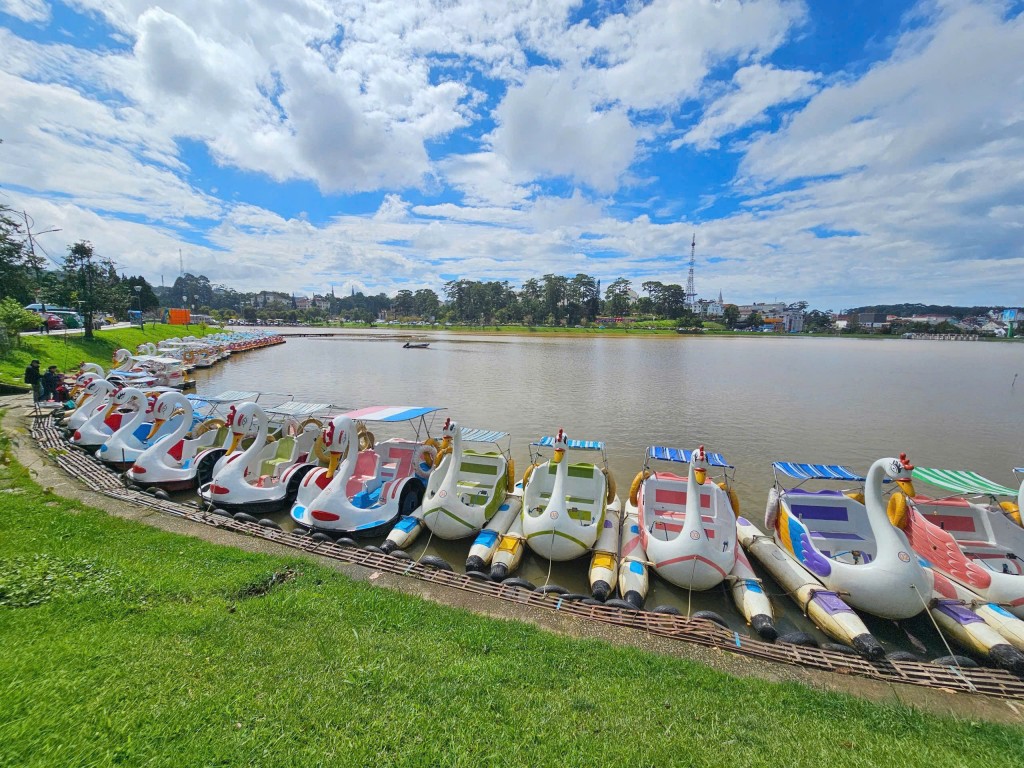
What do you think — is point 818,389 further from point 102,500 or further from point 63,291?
point 63,291

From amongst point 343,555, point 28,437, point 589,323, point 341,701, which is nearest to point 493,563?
point 343,555

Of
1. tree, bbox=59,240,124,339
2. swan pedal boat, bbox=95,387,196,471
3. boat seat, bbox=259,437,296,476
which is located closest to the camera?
boat seat, bbox=259,437,296,476

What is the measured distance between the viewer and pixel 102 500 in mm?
9062

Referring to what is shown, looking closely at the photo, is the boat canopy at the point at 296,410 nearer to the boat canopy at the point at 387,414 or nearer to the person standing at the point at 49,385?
the boat canopy at the point at 387,414

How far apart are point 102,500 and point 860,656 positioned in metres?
13.6

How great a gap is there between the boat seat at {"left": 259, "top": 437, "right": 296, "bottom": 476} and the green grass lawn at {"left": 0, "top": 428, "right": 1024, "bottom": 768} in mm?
5685

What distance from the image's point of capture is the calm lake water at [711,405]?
643 inches

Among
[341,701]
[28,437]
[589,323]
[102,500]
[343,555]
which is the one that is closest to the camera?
[341,701]

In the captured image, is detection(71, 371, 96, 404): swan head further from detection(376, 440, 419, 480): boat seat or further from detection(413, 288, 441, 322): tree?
detection(413, 288, 441, 322): tree

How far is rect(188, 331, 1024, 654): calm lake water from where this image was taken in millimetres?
16328

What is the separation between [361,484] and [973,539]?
1282cm

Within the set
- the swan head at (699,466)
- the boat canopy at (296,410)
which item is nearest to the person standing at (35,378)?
the boat canopy at (296,410)

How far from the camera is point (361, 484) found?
10.6 metres

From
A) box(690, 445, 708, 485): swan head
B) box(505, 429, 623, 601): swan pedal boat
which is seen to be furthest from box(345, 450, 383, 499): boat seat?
box(690, 445, 708, 485): swan head
